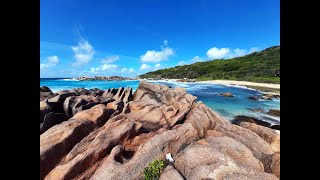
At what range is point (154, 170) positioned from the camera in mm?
7160

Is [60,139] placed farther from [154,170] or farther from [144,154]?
[154,170]

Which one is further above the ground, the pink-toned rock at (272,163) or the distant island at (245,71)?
the distant island at (245,71)

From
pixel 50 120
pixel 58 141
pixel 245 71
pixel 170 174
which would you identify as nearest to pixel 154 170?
pixel 170 174

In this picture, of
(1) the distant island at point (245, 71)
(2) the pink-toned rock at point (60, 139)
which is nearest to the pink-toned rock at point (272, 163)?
(2) the pink-toned rock at point (60, 139)

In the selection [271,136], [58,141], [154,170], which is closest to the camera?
[154,170]

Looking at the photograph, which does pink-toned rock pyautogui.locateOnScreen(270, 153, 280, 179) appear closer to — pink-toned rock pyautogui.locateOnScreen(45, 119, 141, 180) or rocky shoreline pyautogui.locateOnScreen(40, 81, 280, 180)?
rocky shoreline pyautogui.locateOnScreen(40, 81, 280, 180)

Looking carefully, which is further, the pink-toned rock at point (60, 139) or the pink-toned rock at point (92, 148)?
the pink-toned rock at point (60, 139)

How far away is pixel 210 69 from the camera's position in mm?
123750

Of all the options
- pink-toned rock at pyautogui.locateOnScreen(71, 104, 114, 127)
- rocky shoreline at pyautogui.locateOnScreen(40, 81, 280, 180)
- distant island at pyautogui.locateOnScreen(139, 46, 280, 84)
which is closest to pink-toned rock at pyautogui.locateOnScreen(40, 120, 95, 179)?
rocky shoreline at pyautogui.locateOnScreen(40, 81, 280, 180)

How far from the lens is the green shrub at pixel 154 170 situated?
6.94 metres

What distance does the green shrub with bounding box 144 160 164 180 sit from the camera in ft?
22.8

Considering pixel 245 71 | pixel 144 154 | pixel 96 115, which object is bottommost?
pixel 144 154

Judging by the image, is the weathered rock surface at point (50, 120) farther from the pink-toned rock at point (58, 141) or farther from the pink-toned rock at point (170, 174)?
the pink-toned rock at point (170, 174)
